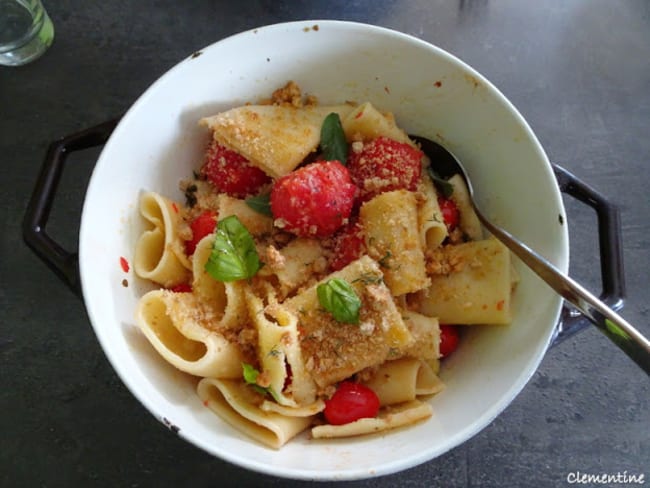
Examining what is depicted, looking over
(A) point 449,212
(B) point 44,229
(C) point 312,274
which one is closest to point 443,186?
(A) point 449,212

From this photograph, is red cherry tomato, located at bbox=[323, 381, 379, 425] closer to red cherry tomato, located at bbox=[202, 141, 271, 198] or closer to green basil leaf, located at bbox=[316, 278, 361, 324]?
green basil leaf, located at bbox=[316, 278, 361, 324]

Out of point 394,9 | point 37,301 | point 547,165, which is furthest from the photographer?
point 394,9

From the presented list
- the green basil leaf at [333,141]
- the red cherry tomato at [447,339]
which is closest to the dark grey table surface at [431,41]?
the red cherry tomato at [447,339]

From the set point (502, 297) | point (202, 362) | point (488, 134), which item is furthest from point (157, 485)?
point (488, 134)

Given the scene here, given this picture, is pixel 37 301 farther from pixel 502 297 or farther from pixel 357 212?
pixel 502 297

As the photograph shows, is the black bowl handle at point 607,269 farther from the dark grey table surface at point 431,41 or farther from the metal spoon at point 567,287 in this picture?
the dark grey table surface at point 431,41

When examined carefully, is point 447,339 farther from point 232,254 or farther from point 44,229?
point 44,229
